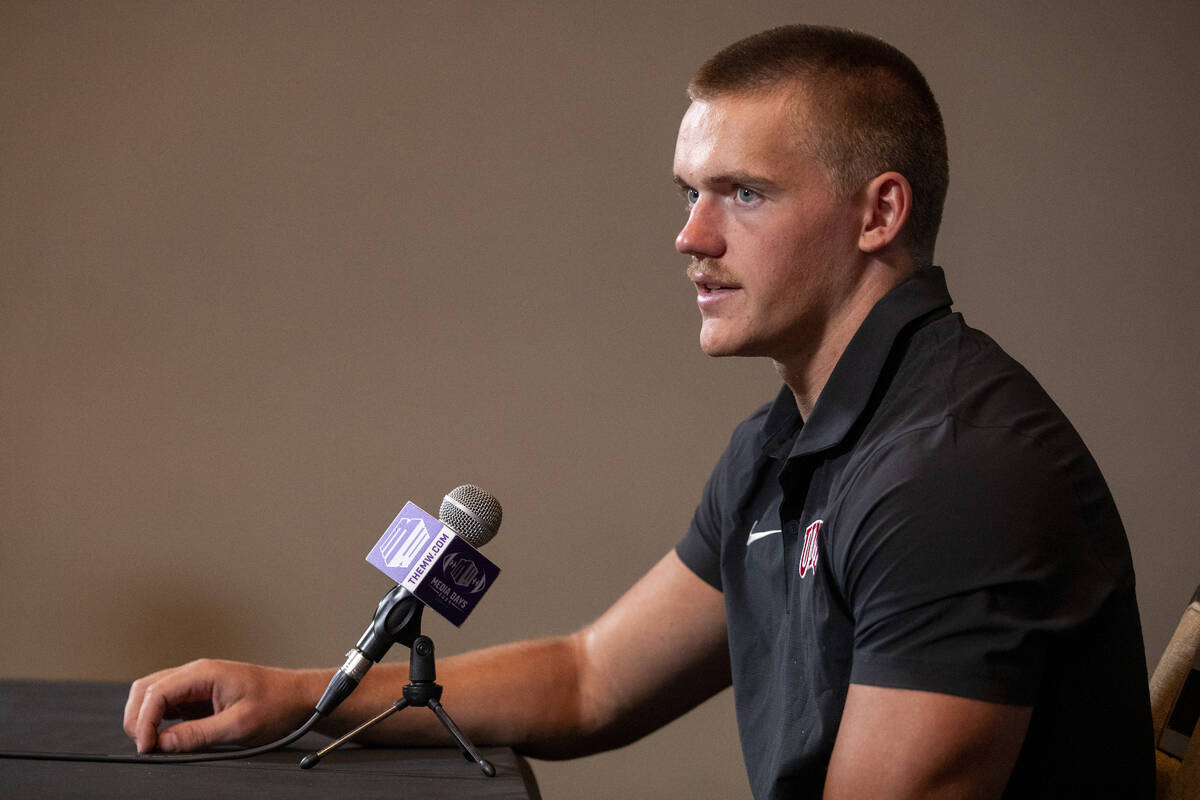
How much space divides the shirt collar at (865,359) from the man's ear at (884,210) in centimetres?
6

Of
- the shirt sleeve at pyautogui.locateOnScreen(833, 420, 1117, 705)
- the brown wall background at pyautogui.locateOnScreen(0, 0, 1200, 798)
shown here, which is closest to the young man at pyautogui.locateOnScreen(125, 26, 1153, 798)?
the shirt sleeve at pyautogui.locateOnScreen(833, 420, 1117, 705)

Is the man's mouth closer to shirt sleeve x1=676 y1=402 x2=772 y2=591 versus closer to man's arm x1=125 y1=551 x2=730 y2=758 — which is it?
shirt sleeve x1=676 y1=402 x2=772 y2=591

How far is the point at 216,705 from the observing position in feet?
4.34

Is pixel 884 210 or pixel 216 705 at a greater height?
pixel 884 210

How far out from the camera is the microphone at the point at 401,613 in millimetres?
1222

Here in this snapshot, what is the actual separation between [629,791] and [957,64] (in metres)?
2.05

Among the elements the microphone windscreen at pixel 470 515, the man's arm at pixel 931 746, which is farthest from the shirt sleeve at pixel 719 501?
the man's arm at pixel 931 746

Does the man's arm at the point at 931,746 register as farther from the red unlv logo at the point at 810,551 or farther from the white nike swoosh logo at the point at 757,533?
the white nike swoosh logo at the point at 757,533

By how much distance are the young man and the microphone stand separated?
71 mm

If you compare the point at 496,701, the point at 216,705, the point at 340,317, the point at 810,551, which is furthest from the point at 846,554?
the point at 340,317

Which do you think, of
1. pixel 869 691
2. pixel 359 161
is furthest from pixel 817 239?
pixel 359 161

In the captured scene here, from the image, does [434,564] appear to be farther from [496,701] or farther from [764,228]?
[764,228]

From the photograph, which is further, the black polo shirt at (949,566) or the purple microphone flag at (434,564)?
the purple microphone flag at (434,564)

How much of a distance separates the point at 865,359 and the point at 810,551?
22cm
